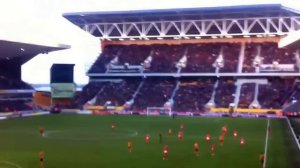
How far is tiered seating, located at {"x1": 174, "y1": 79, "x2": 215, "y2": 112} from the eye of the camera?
75375mm

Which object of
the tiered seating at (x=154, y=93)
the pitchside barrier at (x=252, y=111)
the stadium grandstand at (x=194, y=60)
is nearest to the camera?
the pitchside barrier at (x=252, y=111)

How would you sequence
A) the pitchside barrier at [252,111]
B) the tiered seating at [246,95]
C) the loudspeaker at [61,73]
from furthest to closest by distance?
the loudspeaker at [61,73], the tiered seating at [246,95], the pitchside barrier at [252,111]

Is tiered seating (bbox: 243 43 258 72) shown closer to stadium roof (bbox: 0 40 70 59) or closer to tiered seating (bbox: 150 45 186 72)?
tiered seating (bbox: 150 45 186 72)

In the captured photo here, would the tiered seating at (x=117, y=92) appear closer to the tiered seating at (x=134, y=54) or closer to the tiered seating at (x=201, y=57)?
the tiered seating at (x=134, y=54)

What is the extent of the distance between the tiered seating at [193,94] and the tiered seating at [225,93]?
1.55m

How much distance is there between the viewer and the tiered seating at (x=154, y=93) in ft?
257

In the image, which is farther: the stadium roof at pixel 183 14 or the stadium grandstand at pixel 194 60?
the stadium grandstand at pixel 194 60

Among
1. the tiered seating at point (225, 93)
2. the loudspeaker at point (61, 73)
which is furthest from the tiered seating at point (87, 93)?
the tiered seating at point (225, 93)

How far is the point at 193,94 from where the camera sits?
7819cm

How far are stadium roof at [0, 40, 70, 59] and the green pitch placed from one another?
17.5 metres

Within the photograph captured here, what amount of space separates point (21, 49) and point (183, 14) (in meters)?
27.7

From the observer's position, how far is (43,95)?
3506 inches

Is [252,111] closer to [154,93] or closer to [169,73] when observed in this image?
[169,73]

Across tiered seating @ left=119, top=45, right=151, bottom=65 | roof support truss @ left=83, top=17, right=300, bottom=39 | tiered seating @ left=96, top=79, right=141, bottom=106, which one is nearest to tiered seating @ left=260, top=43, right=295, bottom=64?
roof support truss @ left=83, top=17, right=300, bottom=39
